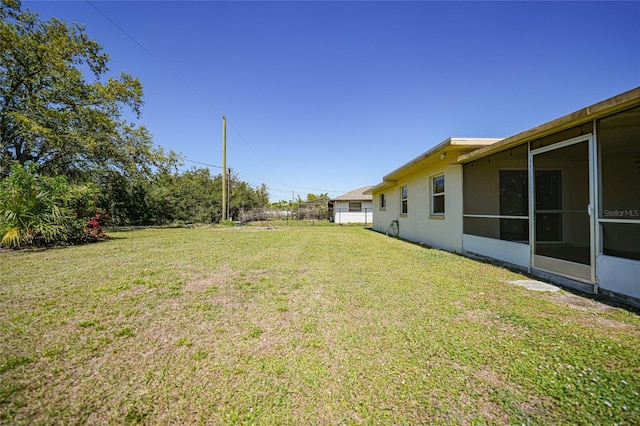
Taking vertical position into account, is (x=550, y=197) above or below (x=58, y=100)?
below

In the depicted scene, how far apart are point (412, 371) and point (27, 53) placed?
2163 cm

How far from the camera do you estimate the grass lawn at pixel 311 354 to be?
156 centimetres

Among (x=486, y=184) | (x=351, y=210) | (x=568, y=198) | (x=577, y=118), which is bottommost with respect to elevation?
(x=351, y=210)

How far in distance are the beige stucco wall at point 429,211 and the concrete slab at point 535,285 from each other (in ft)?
9.17

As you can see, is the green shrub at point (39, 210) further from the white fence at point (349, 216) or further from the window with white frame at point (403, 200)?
the white fence at point (349, 216)

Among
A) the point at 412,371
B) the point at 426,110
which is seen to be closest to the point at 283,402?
the point at 412,371

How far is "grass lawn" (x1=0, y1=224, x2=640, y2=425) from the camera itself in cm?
156

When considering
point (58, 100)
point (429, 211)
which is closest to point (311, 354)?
point (429, 211)

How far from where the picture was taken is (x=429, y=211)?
8859 mm

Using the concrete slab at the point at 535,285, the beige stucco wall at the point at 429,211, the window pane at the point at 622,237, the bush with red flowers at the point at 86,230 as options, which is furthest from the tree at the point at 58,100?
the window pane at the point at 622,237

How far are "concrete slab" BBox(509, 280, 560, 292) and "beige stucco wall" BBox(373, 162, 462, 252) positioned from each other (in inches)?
110

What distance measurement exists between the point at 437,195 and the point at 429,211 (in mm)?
732

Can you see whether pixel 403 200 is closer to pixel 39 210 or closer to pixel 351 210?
pixel 39 210

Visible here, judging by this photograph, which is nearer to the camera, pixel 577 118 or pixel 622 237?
pixel 577 118
